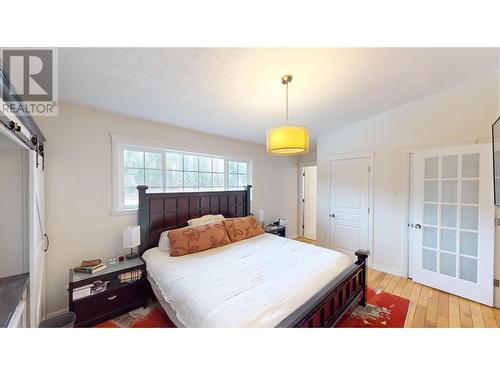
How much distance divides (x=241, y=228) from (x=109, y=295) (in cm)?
157

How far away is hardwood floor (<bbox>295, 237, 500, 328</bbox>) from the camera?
71.6 inches

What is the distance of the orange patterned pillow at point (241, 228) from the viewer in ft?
8.33

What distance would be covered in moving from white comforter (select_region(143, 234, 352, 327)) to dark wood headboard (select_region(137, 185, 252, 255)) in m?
0.28

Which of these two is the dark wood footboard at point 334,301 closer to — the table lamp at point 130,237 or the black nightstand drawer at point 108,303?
the black nightstand drawer at point 108,303

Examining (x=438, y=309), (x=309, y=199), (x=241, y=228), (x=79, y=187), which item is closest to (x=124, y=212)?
(x=79, y=187)

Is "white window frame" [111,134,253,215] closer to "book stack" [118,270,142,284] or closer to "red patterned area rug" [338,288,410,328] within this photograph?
"book stack" [118,270,142,284]

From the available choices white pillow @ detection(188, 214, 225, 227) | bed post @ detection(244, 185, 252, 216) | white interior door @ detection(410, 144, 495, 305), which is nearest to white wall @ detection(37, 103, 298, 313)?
white pillow @ detection(188, 214, 225, 227)

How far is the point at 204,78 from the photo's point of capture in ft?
5.35

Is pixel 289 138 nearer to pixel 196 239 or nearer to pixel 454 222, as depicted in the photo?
pixel 196 239

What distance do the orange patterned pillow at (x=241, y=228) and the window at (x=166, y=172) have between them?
0.79 meters
